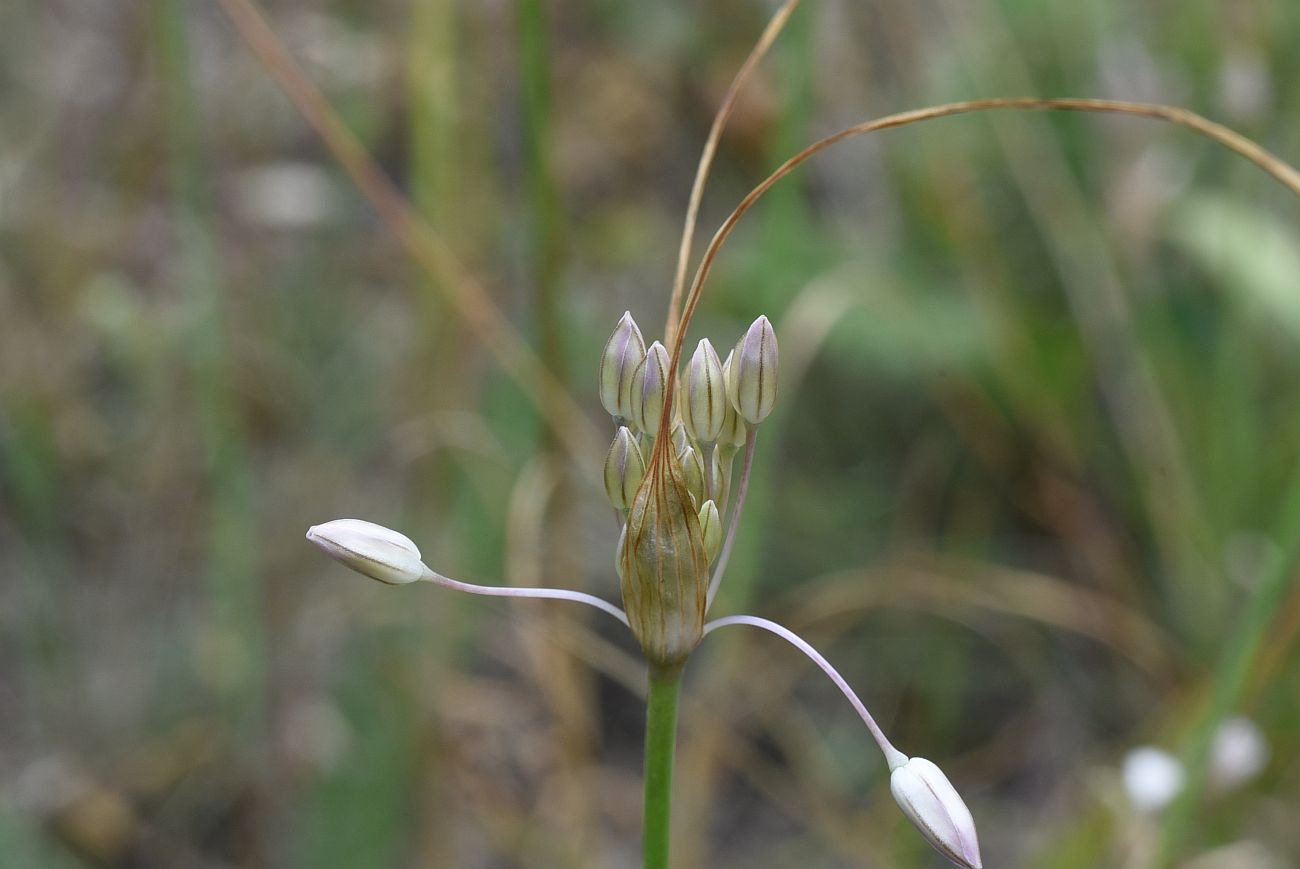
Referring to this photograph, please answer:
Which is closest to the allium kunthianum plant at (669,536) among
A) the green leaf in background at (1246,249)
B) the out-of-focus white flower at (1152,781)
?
the out-of-focus white flower at (1152,781)

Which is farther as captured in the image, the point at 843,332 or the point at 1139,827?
the point at 843,332

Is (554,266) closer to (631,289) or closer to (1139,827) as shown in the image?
(1139,827)

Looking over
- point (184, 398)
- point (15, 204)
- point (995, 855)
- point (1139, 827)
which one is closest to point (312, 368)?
point (184, 398)

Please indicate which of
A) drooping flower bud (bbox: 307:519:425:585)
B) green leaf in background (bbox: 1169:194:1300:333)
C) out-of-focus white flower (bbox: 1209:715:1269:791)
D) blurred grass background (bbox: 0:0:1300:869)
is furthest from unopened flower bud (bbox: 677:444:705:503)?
green leaf in background (bbox: 1169:194:1300:333)

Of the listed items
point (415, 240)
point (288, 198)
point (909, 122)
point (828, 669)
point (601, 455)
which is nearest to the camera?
point (828, 669)

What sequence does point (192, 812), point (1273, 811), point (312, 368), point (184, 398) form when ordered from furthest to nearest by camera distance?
point (312, 368)
point (184, 398)
point (192, 812)
point (1273, 811)

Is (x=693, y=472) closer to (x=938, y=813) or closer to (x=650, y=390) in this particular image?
(x=650, y=390)

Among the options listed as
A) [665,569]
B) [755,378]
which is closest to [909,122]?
[755,378]
